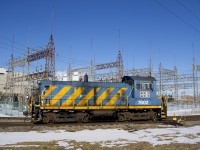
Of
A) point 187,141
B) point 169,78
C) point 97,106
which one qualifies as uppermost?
point 169,78

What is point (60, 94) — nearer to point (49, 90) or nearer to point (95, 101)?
point (49, 90)

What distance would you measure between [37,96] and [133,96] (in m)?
7.59

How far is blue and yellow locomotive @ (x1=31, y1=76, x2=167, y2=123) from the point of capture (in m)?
16.4

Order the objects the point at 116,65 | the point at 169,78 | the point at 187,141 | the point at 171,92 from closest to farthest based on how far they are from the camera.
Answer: the point at 187,141, the point at 116,65, the point at 169,78, the point at 171,92

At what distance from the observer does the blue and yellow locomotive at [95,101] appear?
644 inches

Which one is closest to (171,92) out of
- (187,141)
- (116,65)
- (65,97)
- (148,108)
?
(116,65)

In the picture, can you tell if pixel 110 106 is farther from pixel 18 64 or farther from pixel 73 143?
pixel 18 64

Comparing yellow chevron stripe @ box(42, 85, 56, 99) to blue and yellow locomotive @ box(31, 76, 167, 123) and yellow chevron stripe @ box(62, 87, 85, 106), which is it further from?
yellow chevron stripe @ box(62, 87, 85, 106)

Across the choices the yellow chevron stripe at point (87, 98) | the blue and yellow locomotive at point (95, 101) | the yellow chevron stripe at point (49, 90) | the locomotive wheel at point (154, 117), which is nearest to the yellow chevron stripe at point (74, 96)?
the blue and yellow locomotive at point (95, 101)

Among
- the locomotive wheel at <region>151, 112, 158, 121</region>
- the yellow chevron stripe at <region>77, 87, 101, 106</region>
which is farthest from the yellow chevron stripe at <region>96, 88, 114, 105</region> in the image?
the locomotive wheel at <region>151, 112, 158, 121</region>

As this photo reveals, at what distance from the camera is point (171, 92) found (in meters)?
63.7

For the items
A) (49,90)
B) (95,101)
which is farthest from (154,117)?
(49,90)

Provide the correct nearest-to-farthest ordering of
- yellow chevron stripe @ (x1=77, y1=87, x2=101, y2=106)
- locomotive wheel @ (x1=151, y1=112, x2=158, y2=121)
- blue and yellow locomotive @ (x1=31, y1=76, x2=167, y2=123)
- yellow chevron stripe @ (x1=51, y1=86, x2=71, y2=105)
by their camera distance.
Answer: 1. blue and yellow locomotive @ (x1=31, y1=76, x2=167, y2=123)
2. yellow chevron stripe @ (x1=51, y1=86, x2=71, y2=105)
3. yellow chevron stripe @ (x1=77, y1=87, x2=101, y2=106)
4. locomotive wheel @ (x1=151, y1=112, x2=158, y2=121)

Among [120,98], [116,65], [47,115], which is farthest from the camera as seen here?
[116,65]
